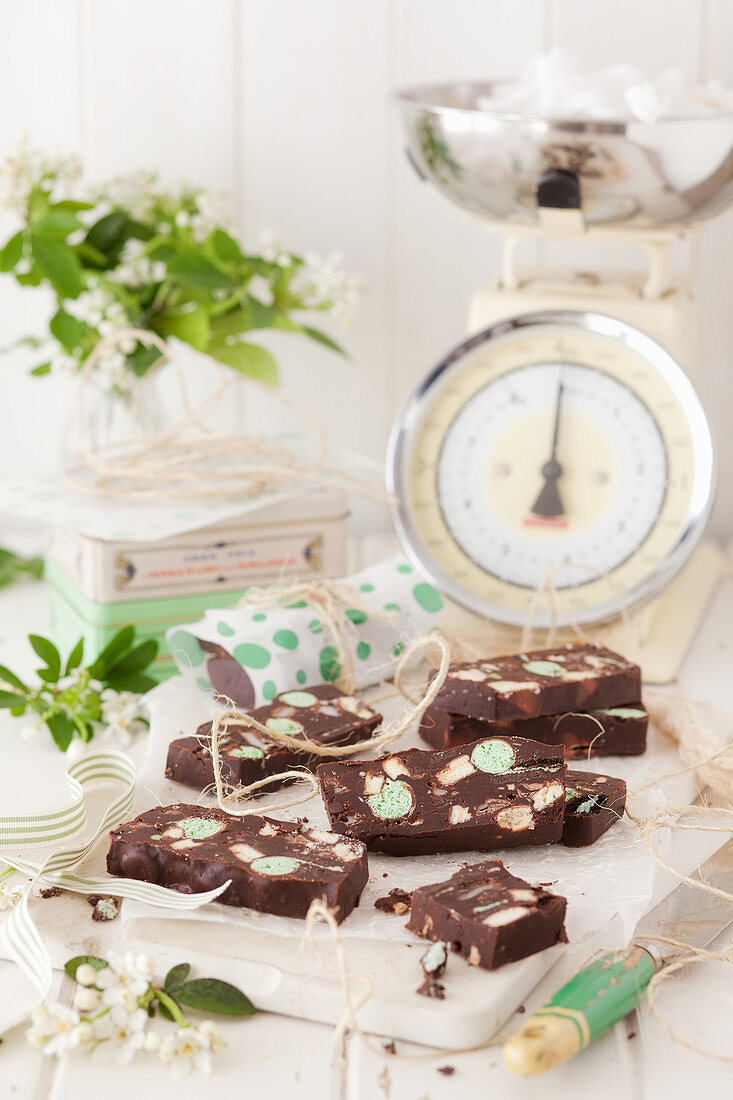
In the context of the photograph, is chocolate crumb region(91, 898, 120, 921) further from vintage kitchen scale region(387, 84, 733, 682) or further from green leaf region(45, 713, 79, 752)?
vintage kitchen scale region(387, 84, 733, 682)

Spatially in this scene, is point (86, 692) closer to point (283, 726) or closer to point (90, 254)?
point (283, 726)

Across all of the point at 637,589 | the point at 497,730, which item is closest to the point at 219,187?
the point at 637,589

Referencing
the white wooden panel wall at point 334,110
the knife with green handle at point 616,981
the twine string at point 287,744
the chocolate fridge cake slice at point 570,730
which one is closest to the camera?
the knife with green handle at point 616,981

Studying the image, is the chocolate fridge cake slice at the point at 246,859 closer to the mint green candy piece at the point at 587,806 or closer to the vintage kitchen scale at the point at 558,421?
the mint green candy piece at the point at 587,806

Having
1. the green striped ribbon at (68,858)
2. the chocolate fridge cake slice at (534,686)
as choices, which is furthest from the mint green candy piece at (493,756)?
the green striped ribbon at (68,858)

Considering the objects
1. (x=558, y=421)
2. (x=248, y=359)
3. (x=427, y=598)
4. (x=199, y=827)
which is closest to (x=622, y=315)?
(x=558, y=421)

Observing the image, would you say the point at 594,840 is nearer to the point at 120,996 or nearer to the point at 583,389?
the point at 120,996
